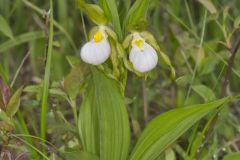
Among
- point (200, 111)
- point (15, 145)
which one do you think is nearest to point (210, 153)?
point (200, 111)

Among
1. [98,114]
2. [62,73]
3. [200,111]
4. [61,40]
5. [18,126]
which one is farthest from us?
[61,40]

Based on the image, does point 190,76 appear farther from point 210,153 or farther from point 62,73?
point 62,73

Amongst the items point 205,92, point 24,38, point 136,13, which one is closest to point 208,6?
point 205,92

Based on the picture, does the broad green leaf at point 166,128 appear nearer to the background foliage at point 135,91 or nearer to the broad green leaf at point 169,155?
the background foliage at point 135,91

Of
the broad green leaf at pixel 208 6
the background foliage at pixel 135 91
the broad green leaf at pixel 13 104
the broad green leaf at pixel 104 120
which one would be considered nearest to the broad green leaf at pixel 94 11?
the background foliage at pixel 135 91

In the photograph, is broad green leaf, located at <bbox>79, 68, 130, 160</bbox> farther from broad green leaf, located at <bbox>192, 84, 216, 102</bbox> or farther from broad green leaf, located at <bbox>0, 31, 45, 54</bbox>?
broad green leaf, located at <bbox>0, 31, 45, 54</bbox>

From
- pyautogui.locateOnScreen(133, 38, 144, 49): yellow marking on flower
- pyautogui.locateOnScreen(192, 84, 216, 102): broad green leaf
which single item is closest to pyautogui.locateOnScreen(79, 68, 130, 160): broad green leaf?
pyautogui.locateOnScreen(133, 38, 144, 49): yellow marking on flower

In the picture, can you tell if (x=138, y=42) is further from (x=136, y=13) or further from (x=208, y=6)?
(x=208, y=6)
